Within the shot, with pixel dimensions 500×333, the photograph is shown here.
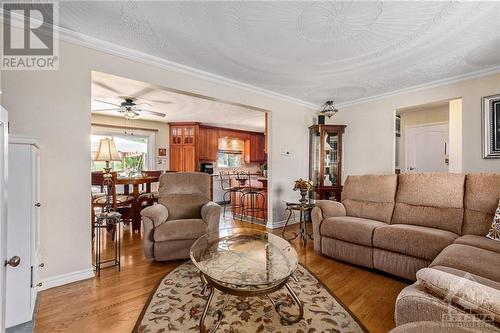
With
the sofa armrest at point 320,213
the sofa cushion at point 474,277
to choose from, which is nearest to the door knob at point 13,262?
the sofa cushion at point 474,277

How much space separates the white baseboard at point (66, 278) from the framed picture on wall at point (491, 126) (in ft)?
16.9

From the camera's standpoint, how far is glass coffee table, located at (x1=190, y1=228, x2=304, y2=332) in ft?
4.96

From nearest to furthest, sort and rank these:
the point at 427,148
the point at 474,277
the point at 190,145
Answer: the point at 474,277 → the point at 427,148 → the point at 190,145

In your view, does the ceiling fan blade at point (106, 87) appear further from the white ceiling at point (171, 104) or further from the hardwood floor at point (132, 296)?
the hardwood floor at point (132, 296)

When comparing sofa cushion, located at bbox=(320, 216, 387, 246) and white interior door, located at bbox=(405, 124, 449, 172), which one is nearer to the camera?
sofa cushion, located at bbox=(320, 216, 387, 246)

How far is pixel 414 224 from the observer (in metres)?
2.61

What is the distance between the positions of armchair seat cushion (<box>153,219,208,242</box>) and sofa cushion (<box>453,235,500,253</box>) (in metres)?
2.53

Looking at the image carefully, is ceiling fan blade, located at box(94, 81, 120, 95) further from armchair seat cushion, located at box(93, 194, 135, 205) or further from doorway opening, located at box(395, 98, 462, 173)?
doorway opening, located at box(395, 98, 462, 173)

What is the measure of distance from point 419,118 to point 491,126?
7.15 feet

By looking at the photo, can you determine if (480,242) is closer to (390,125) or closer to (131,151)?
(390,125)

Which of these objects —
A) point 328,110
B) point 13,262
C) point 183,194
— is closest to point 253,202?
point 183,194

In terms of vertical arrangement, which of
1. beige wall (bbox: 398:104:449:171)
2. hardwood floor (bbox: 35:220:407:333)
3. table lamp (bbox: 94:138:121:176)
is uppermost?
beige wall (bbox: 398:104:449:171)

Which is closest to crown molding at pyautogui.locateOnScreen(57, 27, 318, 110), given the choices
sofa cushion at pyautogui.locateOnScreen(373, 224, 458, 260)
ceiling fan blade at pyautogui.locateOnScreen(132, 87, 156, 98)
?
ceiling fan blade at pyautogui.locateOnScreen(132, 87, 156, 98)

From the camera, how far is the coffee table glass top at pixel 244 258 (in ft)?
5.51
